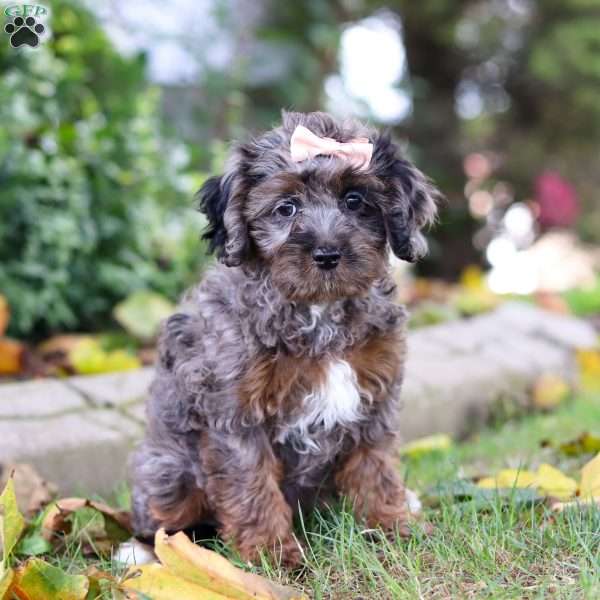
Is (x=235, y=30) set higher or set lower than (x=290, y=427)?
higher

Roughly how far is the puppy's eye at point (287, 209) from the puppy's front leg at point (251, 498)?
86 centimetres

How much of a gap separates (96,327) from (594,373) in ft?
15.1

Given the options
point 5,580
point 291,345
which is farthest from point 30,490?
point 291,345

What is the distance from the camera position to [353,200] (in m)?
3.58

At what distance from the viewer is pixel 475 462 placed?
5.52 meters

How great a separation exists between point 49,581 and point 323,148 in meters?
1.82

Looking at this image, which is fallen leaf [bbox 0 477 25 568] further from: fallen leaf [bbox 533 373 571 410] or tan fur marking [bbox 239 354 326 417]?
fallen leaf [bbox 533 373 571 410]

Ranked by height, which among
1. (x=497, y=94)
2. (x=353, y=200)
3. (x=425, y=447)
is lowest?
(x=425, y=447)

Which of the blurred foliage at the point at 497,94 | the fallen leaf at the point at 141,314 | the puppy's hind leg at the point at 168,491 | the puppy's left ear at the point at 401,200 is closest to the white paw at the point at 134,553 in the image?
the puppy's hind leg at the point at 168,491

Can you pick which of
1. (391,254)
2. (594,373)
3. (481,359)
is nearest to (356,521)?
(391,254)

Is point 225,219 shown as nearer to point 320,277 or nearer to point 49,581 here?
point 320,277

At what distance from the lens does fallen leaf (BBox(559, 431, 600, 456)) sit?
485cm

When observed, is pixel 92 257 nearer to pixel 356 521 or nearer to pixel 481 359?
pixel 481 359

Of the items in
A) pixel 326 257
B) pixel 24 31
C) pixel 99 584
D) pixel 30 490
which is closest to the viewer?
pixel 99 584
